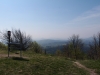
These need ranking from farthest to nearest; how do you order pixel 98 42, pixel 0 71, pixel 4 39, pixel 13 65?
1. pixel 98 42
2. pixel 4 39
3. pixel 13 65
4. pixel 0 71

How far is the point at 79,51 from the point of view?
2067 inches

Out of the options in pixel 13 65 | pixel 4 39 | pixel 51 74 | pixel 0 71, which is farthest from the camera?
pixel 4 39

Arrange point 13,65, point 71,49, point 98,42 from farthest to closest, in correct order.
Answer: point 71,49
point 98,42
point 13,65

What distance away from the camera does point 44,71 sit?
10.9m

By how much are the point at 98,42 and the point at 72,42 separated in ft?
34.4

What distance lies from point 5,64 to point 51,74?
376 centimetres

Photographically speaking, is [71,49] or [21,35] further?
[71,49]

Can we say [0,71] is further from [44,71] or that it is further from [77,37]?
[77,37]

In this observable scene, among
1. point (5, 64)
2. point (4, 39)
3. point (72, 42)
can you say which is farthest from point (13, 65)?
point (72, 42)

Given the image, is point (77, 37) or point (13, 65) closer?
point (13, 65)

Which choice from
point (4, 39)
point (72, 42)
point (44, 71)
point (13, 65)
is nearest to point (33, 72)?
point (44, 71)

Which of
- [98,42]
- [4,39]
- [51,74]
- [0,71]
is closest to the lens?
[0,71]

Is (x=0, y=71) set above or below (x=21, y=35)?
below

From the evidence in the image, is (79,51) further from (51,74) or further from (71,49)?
(51,74)
